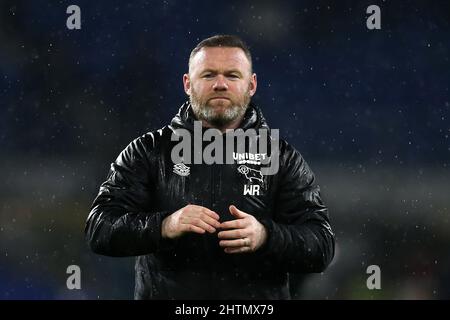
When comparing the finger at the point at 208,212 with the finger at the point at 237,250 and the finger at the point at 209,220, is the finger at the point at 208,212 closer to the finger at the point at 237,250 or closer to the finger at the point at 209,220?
the finger at the point at 209,220

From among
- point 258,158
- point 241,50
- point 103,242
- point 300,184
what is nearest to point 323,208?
point 300,184

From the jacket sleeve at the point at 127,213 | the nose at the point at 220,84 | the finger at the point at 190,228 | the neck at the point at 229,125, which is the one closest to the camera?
the finger at the point at 190,228

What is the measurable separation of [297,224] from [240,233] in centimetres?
37

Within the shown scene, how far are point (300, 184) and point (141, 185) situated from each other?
650 millimetres

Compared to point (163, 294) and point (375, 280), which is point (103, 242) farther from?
point (375, 280)

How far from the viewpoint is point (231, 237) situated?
7.93 ft

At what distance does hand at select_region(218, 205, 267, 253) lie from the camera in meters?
2.42

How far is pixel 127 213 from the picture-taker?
261 cm

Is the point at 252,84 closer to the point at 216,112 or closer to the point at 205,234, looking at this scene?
the point at 216,112

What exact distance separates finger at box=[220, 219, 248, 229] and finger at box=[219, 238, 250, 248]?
50 mm

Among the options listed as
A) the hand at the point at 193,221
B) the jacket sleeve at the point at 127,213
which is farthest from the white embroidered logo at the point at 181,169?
Answer: the hand at the point at 193,221

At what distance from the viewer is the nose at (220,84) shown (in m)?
2.66

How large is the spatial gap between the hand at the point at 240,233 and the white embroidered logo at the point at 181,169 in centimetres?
32

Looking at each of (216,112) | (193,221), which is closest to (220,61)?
(216,112)
